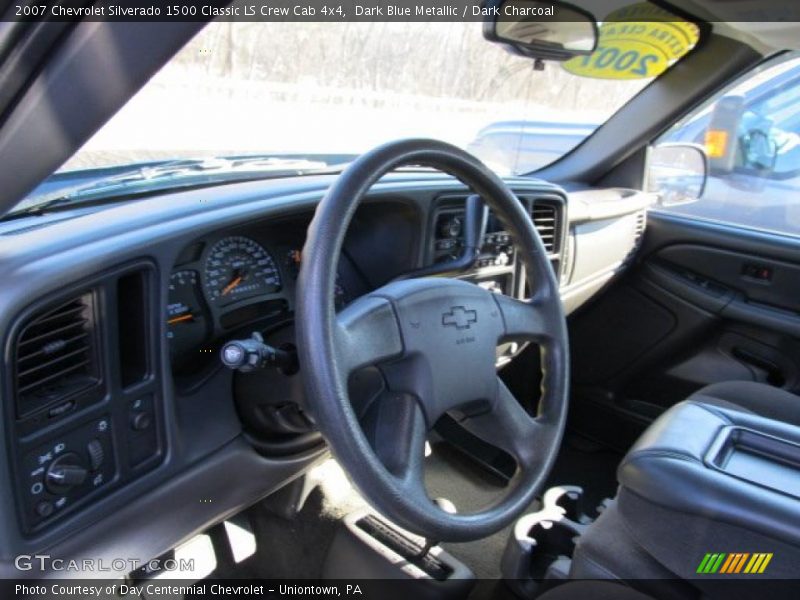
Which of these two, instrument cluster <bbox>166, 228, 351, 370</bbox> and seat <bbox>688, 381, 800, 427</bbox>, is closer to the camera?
instrument cluster <bbox>166, 228, 351, 370</bbox>

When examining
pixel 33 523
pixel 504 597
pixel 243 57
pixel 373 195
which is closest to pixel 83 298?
pixel 33 523

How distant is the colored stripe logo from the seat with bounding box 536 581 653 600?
125 millimetres

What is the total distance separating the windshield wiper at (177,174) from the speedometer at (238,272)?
225 mm

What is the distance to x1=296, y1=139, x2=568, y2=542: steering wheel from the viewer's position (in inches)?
45.8

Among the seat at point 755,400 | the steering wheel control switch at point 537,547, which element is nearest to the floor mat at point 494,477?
the steering wheel control switch at point 537,547

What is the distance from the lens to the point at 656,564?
141 cm

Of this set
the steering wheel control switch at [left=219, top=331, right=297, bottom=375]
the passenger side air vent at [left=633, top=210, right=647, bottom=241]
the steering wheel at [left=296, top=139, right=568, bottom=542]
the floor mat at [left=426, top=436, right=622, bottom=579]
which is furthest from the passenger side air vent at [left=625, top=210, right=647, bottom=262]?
the steering wheel control switch at [left=219, top=331, right=297, bottom=375]

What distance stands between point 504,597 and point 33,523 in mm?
1358

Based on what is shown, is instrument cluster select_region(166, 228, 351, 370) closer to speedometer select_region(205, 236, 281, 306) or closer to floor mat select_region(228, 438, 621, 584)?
speedometer select_region(205, 236, 281, 306)

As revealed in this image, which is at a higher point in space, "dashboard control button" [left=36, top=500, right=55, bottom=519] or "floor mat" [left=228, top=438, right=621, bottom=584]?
"dashboard control button" [left=36, top=500, right=55, bottom=519]

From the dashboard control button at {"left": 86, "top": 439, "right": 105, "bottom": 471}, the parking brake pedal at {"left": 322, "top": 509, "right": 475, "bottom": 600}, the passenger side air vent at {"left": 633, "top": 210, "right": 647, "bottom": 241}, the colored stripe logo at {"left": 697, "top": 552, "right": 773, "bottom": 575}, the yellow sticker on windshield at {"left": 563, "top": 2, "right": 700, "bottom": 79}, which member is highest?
the yellow sticker on windshield at {"left": 563, "top": 2, "right": 700, "bottom": 79}

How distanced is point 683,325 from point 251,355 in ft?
7.50

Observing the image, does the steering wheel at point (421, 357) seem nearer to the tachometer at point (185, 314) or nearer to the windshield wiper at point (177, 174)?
the tachometer at point (185, 314)

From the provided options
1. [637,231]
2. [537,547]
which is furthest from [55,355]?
[637,231]
